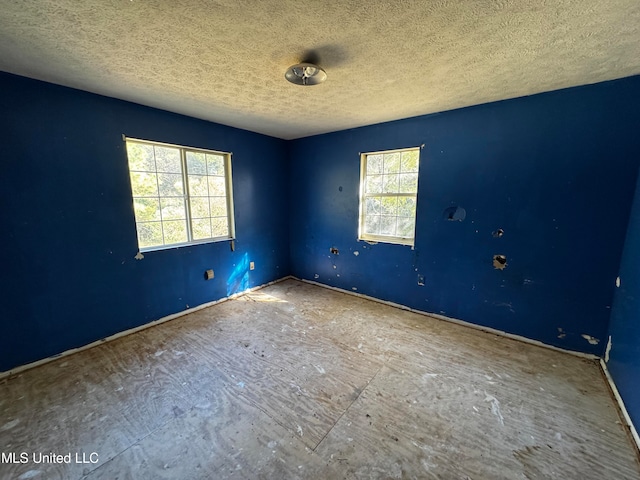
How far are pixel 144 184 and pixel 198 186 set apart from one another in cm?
60

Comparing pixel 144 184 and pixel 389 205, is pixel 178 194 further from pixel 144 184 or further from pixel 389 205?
pixel 389 205

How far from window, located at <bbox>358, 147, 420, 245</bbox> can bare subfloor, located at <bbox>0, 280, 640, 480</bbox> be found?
4.57ft

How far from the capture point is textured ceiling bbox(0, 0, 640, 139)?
1.24 m

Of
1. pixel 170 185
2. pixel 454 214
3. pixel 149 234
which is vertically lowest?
pixel 149 234

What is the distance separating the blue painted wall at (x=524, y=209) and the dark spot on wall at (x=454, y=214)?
5cm

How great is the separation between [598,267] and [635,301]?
1.71ft

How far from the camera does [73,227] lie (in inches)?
89.3

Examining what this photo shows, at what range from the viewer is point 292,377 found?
2.02 metres

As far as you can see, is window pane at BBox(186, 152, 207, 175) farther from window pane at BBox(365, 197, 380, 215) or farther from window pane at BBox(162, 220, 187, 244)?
window pane at BBox(365, 197, 380, 215)

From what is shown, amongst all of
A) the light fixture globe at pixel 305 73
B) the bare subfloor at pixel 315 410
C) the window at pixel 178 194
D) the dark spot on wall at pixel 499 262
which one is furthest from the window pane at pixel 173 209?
the dark spot on wall at pixel 499 262

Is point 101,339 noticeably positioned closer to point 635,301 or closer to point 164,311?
point 164,311

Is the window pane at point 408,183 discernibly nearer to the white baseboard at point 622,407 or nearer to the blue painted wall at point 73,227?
the white baseboard at point 622,407

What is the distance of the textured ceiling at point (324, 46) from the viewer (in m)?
1.24

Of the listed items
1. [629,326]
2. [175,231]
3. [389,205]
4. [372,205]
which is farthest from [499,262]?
[175,231]
